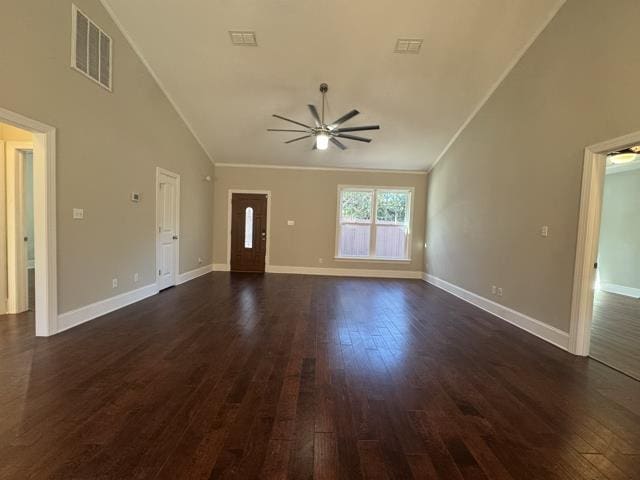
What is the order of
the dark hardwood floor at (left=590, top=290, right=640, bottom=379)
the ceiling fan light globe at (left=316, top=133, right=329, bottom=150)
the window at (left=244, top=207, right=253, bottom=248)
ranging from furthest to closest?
1. the window at (left=244, top=207, right=253, bottom=248)
2. the ceiling fan light globe at (left=316, top=133, right=329, bottom=150)
3. the dark hardwood floor at (left=590, top=290, right=640, bottom=379)

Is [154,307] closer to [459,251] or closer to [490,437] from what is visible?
[490,437]

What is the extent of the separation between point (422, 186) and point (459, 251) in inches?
106

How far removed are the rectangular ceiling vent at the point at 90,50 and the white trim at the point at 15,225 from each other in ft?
3.80

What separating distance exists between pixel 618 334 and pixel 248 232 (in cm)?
722

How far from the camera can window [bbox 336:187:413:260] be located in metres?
8.34

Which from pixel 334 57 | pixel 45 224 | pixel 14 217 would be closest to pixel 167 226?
pixel 14 217

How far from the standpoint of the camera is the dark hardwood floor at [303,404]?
1.65 m

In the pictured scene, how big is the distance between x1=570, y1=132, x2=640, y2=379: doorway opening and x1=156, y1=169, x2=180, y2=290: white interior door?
19.3 ft

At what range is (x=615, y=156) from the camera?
425 cm

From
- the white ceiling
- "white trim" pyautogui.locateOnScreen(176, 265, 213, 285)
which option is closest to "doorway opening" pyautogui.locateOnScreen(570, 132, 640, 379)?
the white ceiling

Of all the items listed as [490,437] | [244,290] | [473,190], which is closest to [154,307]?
[244,290]

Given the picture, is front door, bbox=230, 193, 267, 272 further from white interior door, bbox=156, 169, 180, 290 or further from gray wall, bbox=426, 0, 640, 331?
gray wall, bbox=426, 0, 640, 331

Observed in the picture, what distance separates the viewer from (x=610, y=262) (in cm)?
726

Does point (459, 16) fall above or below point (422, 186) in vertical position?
above
